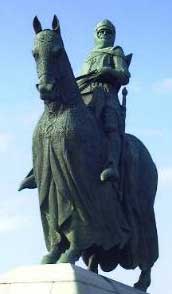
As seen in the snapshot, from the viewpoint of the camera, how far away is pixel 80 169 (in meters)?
10.6

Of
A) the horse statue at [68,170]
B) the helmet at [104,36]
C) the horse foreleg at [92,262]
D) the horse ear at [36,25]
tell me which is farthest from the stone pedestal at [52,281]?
the helmet at [104,36]

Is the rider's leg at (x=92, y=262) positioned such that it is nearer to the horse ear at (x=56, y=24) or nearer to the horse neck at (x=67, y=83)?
the horse neck at (x=67, y=83)

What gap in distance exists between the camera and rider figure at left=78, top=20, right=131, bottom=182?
11.3 metres

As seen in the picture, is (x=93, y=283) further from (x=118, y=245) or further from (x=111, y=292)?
(x=118, y=245)

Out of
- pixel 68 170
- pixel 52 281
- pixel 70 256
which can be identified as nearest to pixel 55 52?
pixel 68 170

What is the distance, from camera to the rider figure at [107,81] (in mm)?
11266

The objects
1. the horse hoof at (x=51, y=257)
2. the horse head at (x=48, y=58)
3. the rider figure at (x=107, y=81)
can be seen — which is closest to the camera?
the horse head at (x=48, y=58)

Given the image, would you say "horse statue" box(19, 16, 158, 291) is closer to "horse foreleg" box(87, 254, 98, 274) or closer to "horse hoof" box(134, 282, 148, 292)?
"horse foreleg" box(87, 254, 98, 274)

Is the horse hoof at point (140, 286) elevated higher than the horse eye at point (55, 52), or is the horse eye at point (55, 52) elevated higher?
the horse eye at point (55, 52)

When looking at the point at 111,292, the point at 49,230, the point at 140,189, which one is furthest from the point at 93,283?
the point at 140,189

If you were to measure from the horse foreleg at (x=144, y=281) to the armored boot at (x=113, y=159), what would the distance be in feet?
5.06

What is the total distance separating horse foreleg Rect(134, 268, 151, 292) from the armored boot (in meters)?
1.54

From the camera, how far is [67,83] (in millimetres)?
10781

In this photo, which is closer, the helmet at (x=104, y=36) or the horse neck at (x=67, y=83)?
the horse neck at (x=67, y=83)
